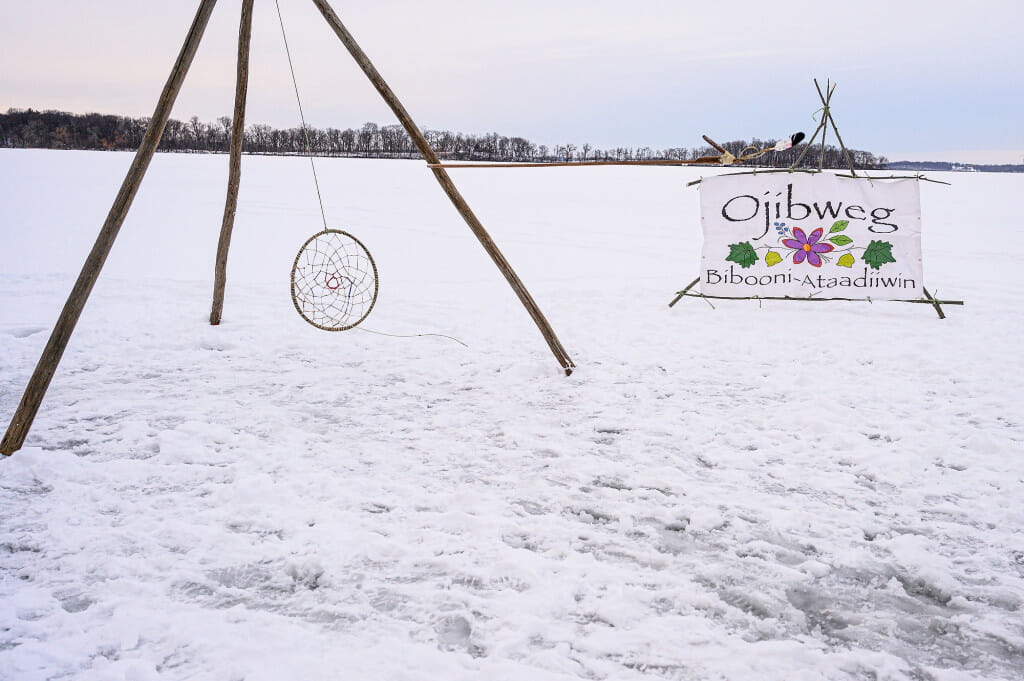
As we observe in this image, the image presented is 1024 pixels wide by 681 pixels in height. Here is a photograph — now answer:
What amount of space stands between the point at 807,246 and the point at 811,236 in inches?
4.9

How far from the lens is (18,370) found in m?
5.84

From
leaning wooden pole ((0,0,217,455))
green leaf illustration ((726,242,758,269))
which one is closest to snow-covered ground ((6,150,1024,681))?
leaning wooden pole ((0,0,217,455))

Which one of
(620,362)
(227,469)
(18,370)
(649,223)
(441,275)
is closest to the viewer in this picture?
(227,469)

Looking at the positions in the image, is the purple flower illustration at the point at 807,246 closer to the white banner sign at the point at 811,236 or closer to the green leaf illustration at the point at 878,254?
the white banner sign at the point at 811,236

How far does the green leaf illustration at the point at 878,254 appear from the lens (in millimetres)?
7801

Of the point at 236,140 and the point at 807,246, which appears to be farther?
the point at 807,246

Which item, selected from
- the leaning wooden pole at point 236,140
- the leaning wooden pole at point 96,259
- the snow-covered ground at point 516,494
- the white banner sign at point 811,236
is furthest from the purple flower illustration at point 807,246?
the leaning wooden pole at point 96,259

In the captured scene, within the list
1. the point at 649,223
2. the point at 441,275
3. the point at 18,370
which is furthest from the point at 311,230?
the point at 18,370

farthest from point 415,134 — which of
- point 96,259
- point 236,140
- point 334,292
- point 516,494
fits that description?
point 334,292

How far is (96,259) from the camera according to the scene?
4410 mm

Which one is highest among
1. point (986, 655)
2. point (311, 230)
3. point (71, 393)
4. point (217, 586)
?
point (311, 230)

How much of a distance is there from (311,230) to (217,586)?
47.8 ft

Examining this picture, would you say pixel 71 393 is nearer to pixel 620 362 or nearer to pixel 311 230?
pixel 620 362

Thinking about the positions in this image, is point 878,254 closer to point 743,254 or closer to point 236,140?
point 743,254
